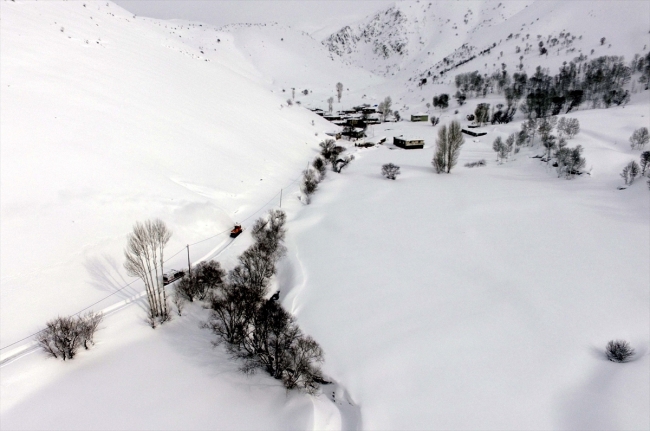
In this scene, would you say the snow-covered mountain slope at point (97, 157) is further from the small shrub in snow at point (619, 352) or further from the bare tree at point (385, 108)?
the bare tree at point (385, 108)


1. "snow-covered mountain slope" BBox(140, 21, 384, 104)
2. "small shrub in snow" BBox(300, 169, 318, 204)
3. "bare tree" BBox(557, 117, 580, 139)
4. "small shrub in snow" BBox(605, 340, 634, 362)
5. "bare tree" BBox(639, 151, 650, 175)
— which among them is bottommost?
"small shrub in snow" BBox(605, 340, 634, 362)

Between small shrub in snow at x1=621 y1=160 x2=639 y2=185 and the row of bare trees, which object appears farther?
small shrub in snow at x1=621 y1=160 x2=639 y2=185

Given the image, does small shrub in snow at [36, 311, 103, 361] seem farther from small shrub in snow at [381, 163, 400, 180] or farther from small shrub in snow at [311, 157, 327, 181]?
small shrub in snow at [381, 163, 400, 180]

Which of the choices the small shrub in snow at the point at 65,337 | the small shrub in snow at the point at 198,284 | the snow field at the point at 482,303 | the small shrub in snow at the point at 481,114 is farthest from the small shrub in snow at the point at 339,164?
the small shrub in snow at the point at 481,114

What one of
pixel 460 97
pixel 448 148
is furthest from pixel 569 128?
pixel 460 97

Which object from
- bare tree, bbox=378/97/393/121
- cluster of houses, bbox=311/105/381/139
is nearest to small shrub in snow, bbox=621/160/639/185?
cluster of houses, bbox=311/105/381/139

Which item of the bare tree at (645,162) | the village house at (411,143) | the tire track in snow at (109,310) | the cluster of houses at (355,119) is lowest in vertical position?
the tire track in snow at (109,310)

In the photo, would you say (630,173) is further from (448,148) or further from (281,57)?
(281,57)
